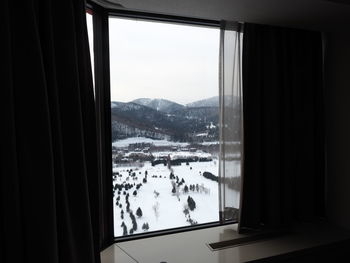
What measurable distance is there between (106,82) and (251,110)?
1015 millimetres

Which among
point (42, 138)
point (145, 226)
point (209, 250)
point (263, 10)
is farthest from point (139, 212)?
point (263, 10)

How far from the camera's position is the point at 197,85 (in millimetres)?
2316

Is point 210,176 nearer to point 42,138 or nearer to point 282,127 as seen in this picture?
point 282,127

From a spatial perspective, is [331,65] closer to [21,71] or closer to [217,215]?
[217,215]

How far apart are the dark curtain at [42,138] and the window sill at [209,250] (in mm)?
633

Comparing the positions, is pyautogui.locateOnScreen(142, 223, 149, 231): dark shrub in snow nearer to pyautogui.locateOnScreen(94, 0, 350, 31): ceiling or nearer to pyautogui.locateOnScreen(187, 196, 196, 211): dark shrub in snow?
pyautogui.locateOnScreen(187, 196, 196, 211): dark shrub in snow

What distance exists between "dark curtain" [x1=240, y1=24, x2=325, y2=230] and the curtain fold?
54 millimetres

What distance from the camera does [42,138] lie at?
113 centimetres

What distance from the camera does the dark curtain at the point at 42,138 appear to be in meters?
1.05

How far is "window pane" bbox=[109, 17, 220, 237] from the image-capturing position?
2.07m

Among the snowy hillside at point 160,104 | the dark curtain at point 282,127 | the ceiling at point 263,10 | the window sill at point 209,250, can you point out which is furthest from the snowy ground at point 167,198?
the ceiling at point 263,10

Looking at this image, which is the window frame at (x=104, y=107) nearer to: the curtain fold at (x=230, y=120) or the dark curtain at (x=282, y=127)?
the curtain fold at (x=230, y=120)

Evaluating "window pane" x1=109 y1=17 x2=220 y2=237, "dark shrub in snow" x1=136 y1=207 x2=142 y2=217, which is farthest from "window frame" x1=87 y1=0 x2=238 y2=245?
"dark shrub in snow" x1=136 y1=207 x2=142 y2=217

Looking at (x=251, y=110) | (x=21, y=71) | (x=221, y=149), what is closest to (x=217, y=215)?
(x=221, y=149)
